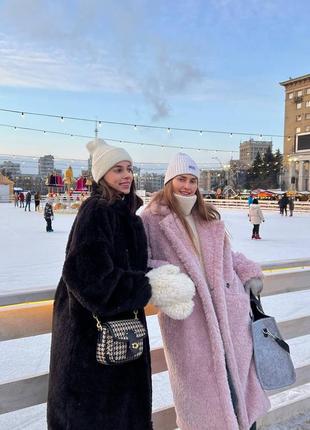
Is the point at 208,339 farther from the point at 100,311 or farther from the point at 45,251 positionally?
the point at 45,251

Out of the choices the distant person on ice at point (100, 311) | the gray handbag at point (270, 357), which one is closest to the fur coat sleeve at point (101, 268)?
the distant person on ice at point (100, 311)

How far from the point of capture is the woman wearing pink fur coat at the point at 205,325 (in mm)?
1730

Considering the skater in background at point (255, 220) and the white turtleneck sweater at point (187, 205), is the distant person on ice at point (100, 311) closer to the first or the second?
the white turtleneck sweater at point (187, 205)

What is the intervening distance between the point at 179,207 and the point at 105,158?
437 millimetres

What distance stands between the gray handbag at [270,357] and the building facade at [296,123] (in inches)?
2806

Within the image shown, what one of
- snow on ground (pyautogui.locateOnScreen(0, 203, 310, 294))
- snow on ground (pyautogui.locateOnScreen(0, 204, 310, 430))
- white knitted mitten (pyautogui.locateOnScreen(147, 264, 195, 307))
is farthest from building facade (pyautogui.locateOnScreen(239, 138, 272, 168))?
white knitted mitten (pyautogui.locateOnScreen(147, 264, 195, 307))

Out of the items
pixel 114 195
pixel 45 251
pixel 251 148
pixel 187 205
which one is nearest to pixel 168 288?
pixel 114 195

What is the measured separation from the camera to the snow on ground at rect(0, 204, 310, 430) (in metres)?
2.58

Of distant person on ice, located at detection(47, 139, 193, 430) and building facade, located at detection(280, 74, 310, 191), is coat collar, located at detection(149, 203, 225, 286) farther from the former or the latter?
building facade, located at detection(280, 74, 310, 191)

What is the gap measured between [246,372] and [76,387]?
29.2 inches

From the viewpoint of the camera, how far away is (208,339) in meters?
1.74

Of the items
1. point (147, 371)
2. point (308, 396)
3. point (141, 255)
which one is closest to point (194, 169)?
point (141, 255)

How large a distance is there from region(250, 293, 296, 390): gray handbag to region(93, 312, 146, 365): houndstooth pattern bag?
640mm

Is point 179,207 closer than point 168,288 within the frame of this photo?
No
